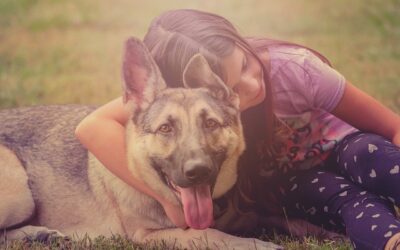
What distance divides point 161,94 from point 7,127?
3.41 feet

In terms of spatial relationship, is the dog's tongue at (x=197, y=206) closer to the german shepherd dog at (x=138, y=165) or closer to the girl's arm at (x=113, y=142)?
the german shepherd dog at (x=138, y=165)

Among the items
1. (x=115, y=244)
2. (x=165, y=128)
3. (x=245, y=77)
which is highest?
(x=245, y=77)

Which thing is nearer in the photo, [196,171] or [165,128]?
[196,171]

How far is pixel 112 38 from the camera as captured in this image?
5293 millimetres

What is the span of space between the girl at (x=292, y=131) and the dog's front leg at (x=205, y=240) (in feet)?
0.18

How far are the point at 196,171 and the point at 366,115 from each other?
1069mm

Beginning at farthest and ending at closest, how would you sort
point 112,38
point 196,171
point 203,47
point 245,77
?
point 112,38
point 245,77
point 203,47
point 196,171

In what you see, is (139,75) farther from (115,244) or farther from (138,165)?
(115,244)

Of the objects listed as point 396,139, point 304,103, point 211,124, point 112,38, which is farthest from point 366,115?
point 112,38

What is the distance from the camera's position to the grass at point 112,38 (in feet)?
16.0

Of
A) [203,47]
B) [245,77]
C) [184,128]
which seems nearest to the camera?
[184,128]

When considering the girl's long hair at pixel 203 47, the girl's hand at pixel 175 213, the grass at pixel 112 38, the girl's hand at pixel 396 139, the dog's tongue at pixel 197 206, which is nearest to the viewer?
the dog's tongue at pixel 197 206

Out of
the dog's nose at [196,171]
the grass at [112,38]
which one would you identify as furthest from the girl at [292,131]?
the grass at [112,38]

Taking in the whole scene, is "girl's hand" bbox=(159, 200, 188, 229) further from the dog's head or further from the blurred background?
the blurred background
